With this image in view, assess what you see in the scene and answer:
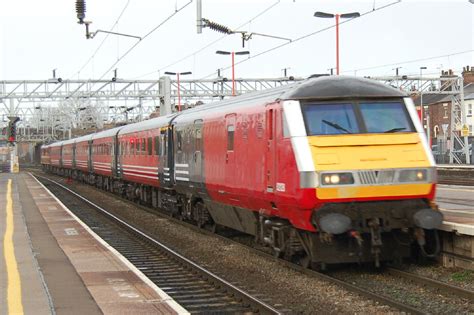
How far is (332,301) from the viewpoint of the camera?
26.6 ft

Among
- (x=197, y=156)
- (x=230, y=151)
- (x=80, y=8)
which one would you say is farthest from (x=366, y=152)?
(x=80, y=8)

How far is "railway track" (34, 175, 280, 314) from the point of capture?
8055 millimetres

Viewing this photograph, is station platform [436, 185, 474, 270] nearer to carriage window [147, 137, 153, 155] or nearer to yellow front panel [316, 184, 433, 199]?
yellow front panel [316, 184, 433, 199]

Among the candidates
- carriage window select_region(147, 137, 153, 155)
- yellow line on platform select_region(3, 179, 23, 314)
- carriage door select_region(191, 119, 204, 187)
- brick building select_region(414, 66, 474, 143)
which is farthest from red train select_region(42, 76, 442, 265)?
brick building select_region(414, 66, 474, 143)

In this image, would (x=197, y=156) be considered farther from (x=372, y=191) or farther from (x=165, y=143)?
(x=372, y=191)

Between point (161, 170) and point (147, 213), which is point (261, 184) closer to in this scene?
point (161, 170)

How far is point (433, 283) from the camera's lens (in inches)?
334

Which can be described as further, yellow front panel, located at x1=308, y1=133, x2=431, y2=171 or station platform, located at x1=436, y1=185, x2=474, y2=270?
station platform, located at x1=436, y1=185, x2=474, y2=270

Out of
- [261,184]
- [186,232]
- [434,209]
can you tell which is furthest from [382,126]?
[186,232]

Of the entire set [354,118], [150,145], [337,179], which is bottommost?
[337,179]

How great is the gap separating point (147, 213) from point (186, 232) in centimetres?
583

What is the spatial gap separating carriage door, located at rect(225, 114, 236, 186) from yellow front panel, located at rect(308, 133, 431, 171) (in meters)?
3.10

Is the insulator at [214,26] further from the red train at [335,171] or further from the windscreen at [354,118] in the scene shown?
the windscreen at [354,118]

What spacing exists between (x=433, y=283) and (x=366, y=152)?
2019mm
